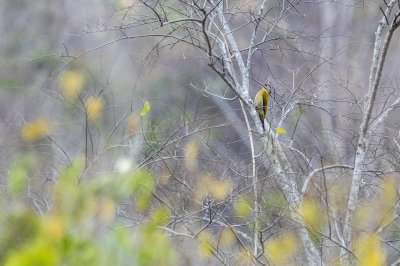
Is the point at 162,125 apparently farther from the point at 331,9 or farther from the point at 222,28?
the point at 331,9

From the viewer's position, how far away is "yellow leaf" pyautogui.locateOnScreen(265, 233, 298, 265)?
78.9 inches

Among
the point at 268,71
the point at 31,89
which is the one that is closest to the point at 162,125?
the point at 268,71

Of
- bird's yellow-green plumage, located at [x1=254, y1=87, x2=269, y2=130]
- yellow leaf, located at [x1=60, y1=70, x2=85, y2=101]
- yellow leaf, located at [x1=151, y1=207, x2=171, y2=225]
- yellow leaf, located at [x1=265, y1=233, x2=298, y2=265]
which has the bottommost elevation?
yellow leaf, located at [x1=151, y1=207, x2=171, y2=225]

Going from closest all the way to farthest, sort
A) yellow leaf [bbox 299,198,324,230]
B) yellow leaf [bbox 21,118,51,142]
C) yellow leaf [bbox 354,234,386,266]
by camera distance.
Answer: yellow leaf [bbox 354,234,386,266] → yellow leaf [bbox 299,198,324,230] → yellow leaf [bbox 21,118,51,142]

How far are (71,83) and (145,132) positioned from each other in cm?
64

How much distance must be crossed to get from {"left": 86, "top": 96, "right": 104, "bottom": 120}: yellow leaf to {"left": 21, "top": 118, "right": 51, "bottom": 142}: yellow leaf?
0.79 feet

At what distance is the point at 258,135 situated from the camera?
2.85 m

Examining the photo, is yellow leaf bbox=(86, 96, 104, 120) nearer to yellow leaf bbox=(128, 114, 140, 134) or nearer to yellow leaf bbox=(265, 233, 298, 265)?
yellow leaf bbox=(128, 114, 140, 134)

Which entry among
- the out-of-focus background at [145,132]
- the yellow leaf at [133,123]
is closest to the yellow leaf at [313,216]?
the out-of-focus background at [145,132]

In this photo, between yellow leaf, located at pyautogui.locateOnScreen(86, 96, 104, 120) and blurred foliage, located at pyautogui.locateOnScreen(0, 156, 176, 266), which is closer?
blurred foliage, located at pyautogui.locateOnScreen(0, 156, 176, 266)

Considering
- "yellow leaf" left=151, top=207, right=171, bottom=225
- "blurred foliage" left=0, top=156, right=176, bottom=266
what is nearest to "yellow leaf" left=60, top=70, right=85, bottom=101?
"yellow leaf" left=151, top=207, right=171, bottom=225

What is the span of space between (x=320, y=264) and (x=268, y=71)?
1776 mm

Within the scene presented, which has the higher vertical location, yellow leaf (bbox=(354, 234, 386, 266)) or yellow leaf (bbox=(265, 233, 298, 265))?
yellow leaf (bbox=(265, 233, 298, 265))

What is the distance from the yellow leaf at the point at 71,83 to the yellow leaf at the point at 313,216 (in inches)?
53.1
